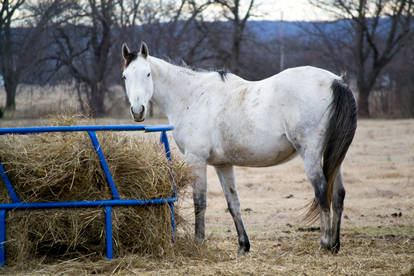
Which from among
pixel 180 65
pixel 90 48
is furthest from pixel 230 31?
pixel 180 65

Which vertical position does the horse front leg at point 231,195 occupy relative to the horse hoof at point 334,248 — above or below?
above

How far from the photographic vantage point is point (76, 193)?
3828mm

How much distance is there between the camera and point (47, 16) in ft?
65.3

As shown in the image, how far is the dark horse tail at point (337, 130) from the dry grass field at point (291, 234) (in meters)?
0.76

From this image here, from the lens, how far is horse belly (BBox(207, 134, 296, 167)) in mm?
4711

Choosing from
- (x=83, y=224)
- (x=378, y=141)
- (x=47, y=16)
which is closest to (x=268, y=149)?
(x=83, y=224)

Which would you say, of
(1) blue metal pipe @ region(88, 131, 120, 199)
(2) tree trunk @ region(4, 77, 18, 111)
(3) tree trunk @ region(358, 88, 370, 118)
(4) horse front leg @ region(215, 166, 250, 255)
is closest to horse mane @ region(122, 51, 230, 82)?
(4) horse front leg @ region(215, 166, 250, 255)

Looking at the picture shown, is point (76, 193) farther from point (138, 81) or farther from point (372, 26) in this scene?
point (372, 26)

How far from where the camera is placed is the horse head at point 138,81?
16.3 ft

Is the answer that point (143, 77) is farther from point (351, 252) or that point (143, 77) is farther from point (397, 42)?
point (397, 42)

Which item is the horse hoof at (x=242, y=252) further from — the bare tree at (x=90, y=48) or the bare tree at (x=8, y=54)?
the bare tree at (x=90, y=48)

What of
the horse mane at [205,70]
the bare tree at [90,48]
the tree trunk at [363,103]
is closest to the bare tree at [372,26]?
the tree trunk at [363,103]

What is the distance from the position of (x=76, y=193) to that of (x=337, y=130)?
7.74 ft

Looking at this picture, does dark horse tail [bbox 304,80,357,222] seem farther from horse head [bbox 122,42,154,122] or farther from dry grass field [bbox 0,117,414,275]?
horse head [bbox 122,42,154,122]
